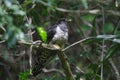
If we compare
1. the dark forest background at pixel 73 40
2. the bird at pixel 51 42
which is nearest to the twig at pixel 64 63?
the bird at pixel 51 42

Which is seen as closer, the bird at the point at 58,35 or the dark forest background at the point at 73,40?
the bird at the point at 58,35

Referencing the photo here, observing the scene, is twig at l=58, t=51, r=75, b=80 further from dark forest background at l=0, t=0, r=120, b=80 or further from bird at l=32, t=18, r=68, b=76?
dark forest background at l=0, t=0, r=120, b=80

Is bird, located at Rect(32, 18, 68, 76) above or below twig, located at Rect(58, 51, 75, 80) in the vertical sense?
below

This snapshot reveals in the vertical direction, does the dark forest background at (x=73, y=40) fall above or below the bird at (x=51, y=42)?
below

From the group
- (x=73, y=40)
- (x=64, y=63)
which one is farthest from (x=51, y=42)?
(x=73, y=40)

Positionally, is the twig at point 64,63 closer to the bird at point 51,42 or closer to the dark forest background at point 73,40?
the bird at point 51,42

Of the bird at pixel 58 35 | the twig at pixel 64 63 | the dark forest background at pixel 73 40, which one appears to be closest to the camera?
the twig at pixel 64 63

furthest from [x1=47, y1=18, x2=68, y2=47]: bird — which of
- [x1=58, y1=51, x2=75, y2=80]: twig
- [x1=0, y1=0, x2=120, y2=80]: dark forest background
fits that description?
[x1=58, y1=51, x2=75, y2=80]: twig

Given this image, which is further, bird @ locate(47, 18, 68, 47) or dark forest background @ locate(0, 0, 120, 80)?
dark forest background @ locate(0, 0, 120, 80)

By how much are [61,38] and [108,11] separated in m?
0.88

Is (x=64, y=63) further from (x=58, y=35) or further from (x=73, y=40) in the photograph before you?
(x=73, y=40)

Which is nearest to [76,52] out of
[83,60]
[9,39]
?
[83,60]

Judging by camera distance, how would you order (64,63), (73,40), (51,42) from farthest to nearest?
(73,40), (51,42), (64,63)

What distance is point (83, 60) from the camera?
5676mm
